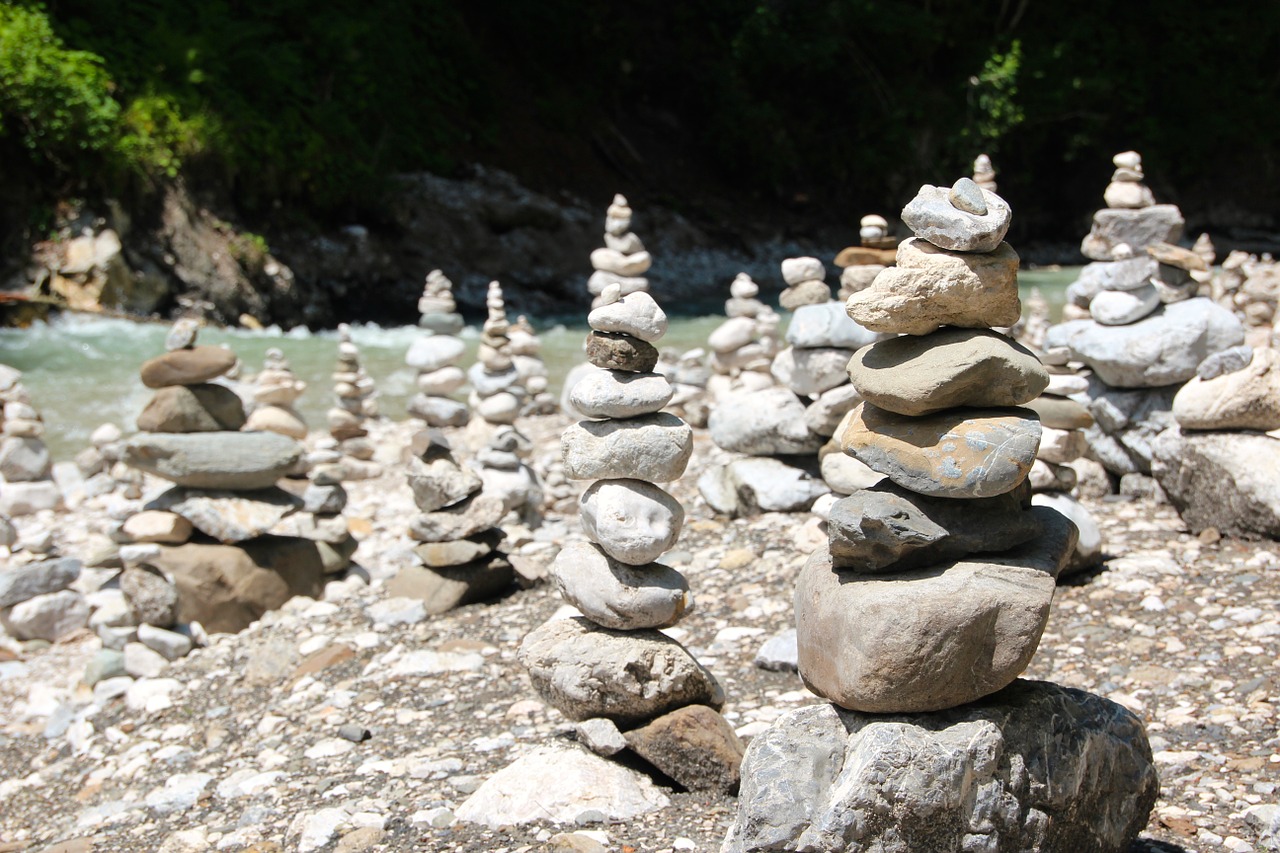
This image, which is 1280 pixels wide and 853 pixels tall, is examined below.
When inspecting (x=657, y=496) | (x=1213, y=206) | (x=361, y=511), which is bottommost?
(x=361, y=511)

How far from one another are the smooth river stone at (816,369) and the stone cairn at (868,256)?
1.23 feet

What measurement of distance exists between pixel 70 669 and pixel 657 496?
366 cm

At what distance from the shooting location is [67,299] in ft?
46.1

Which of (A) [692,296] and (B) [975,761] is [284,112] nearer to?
(A) [692,296]

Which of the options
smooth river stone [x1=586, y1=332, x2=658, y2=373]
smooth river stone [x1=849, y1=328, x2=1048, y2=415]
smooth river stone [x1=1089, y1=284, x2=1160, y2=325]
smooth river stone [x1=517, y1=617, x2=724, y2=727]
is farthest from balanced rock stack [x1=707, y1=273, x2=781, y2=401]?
smooth river stone [x1=849, y1=328, x2=1048, y2=415]

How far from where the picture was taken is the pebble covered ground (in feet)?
11.7

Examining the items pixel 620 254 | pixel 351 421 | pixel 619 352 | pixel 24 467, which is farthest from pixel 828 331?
pixel 24 467

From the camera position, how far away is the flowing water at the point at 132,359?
36.5ft

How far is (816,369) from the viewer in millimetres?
6371

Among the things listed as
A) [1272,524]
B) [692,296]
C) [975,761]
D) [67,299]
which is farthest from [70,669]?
[692,296]

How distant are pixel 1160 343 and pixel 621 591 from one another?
372cm

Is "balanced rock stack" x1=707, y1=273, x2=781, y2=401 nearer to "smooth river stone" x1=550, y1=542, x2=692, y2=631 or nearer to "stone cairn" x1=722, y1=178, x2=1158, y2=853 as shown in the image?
"smooth river stone" x1=550, y1=542, x2=692, y2=631

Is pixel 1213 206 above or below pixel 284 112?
above

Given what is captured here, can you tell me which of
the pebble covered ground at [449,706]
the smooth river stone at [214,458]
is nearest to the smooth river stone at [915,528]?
the pebble covered ground at [449,706]
